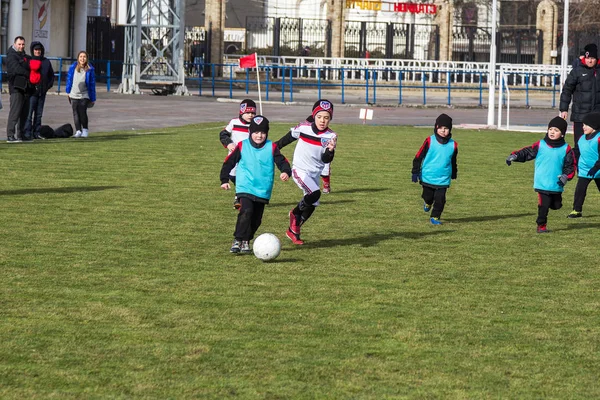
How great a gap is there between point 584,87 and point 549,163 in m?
4.53

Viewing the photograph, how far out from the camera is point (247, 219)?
1031cm

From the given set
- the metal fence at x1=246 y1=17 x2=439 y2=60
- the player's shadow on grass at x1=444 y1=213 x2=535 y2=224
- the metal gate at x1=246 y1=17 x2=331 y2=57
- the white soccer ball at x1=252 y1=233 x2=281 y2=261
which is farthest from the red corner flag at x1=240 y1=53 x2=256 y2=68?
the metal gate at x1=246 y1=17 x2=331 y2=57

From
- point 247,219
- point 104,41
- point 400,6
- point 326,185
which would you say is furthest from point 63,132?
point 400,6

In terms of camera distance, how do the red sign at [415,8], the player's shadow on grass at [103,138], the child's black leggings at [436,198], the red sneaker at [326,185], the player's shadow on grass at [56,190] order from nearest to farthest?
the child's black leggings at [436,198] → the player's shadow on grass at [56,190] → the red sneaker at [326,185] → the player's shadow on grass at [103,138] → the red sign at [415,8]

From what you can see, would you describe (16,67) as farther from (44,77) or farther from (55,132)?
(55,132)

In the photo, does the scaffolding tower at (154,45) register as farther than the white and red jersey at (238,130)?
Yes

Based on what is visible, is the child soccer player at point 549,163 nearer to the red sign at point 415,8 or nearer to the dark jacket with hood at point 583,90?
the dark jacket with hood at point 583,90

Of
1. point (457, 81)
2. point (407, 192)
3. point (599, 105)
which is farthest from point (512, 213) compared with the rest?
point (457, 81)

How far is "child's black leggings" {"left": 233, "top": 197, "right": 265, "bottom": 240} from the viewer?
10297 mm

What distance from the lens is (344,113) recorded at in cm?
3662

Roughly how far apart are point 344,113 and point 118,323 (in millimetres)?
29442

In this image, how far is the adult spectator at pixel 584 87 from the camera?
1633 cm

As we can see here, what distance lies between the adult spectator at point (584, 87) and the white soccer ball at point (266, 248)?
7627 millimetres

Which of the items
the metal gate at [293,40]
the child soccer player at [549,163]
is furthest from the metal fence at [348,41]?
the child soccer player at [549,163]
